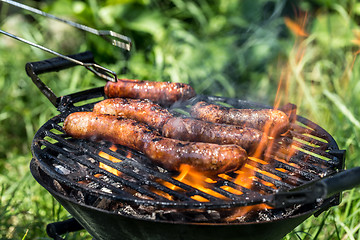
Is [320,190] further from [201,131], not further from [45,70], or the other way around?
[45,70]

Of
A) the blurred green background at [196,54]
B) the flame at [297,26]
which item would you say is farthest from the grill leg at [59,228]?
the flame at [297,26]

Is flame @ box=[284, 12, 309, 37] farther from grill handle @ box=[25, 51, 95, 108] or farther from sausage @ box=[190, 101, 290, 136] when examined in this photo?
grill handle @ box=[25, 51, 95, 108]

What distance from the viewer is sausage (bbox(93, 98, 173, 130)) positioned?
2723 millimetres

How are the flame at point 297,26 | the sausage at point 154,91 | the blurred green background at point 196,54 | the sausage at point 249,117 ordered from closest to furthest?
the sausage at point 249,117, the sausage at point 154,91, the blurred green background at point 196,54, the flame at point 297,26

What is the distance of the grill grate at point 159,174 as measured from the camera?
6.45ft

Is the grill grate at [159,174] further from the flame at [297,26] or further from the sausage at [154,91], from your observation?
the flame at [297,26]

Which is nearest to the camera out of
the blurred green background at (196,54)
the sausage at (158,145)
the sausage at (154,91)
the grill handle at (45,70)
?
the sausage at (158,145)

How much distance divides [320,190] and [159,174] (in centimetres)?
92

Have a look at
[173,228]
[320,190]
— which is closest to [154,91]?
[173,228]

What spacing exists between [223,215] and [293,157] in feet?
2.18

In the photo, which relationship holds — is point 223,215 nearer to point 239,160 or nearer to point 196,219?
point 196,219

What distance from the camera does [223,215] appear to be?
86.0 inches

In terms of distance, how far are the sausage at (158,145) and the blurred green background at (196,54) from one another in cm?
223

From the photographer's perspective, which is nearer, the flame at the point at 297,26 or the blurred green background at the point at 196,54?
the blurred green background at the point at 196,54
